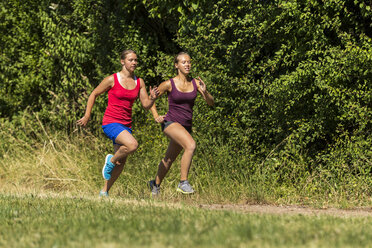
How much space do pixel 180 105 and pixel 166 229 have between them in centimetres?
347

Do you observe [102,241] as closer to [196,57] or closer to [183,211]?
[183,211]

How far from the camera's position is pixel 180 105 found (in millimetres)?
8422

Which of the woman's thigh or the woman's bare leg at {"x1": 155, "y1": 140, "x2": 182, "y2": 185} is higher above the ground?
the woman's thigh

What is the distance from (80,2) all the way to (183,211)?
785 cm

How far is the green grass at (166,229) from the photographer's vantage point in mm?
4711

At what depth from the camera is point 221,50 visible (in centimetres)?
1063

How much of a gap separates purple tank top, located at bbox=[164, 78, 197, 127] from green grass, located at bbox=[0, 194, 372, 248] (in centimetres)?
177

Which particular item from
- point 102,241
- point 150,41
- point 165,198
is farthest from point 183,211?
point 150,41

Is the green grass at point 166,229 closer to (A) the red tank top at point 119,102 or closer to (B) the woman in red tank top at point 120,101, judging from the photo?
(B) the woman in red tank top at point 120,101

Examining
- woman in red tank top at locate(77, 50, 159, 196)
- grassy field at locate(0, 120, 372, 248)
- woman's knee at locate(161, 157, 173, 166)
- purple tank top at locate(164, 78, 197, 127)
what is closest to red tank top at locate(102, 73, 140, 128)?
woman in red tank top at locate(77, 50, 159, 196)

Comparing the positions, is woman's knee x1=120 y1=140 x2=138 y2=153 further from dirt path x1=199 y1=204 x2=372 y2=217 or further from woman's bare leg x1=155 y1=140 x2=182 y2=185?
dirt path x1=199 y1=204 x2=372 y2=217

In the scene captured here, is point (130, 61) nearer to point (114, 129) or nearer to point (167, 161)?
point (114, 129)

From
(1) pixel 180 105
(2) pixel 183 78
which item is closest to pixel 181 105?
(1) pixel 180 105

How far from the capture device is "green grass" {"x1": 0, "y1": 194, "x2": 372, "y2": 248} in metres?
4.71
